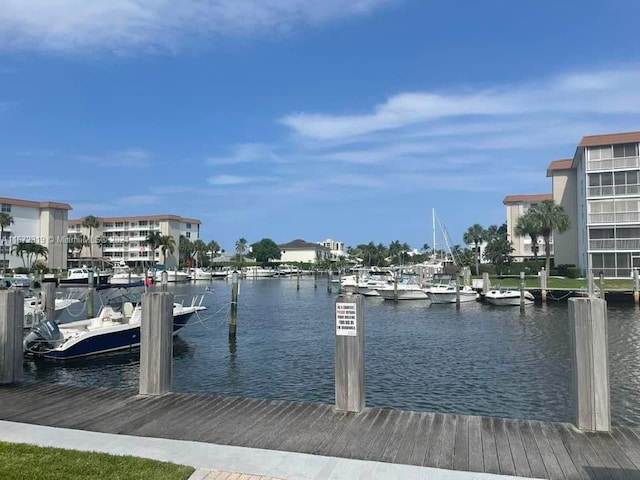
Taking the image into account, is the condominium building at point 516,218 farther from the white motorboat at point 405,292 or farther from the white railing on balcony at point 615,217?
the white motorboat at point 405,292

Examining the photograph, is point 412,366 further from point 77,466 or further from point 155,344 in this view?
point 77,466

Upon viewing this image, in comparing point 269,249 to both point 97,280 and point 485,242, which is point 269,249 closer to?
point 485,242

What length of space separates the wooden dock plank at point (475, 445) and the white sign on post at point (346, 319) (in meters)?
2.16

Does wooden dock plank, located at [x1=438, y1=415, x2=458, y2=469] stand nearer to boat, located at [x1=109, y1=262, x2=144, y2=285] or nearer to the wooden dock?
the wooden dock

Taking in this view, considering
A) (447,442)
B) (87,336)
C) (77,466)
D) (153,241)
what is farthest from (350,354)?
(153,241)

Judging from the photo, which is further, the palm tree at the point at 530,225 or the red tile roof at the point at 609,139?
the palm tree at the point at 530,225

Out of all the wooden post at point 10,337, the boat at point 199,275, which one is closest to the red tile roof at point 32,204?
the boat at point 199,275

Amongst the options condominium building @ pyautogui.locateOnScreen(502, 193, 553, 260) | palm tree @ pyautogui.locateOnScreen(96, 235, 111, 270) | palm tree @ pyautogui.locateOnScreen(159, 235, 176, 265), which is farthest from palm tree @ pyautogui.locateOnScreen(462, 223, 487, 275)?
palm tree @ pyautogui.locateOnScreen(96, 235, 111, 270)

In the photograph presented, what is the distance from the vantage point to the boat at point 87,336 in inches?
829

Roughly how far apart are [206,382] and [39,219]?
131516 mm

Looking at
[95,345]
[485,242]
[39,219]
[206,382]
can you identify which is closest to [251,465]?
[206,382]

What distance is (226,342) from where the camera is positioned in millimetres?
27031

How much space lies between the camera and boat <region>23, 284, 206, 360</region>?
829 inches

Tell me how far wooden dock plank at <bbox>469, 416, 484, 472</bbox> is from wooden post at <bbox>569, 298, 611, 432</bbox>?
1336 millimetres
